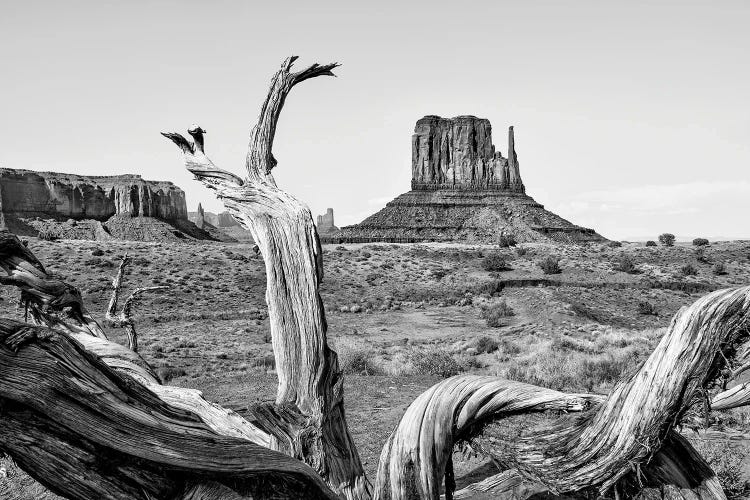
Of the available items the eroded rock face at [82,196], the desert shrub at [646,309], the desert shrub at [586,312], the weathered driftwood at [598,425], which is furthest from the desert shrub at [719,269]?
the eroded rock face at [82,196]

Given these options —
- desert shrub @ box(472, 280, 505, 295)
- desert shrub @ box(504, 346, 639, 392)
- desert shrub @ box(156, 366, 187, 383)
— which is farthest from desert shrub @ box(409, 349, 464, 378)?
desert shrub @ box(472, 280, 505, 295)

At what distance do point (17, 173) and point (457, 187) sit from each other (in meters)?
72.5

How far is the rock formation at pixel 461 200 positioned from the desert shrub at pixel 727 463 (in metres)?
71.1

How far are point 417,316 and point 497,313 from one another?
14.8 feet

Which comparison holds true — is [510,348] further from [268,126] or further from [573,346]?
[268,126]

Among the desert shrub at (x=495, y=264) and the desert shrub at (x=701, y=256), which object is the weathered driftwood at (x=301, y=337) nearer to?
the desert shrub at (x=495, y=264)

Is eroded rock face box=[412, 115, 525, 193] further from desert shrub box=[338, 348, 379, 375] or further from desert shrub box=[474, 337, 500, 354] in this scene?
desert shrub box=[338, 348, 379, 375]

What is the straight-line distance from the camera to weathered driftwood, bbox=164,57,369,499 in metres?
3.16

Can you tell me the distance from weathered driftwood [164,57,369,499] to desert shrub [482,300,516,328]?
2416 centimetres

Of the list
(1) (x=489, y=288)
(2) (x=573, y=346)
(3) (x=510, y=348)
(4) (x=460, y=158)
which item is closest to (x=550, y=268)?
(1) (x=489, y=288)

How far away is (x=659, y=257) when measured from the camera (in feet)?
172

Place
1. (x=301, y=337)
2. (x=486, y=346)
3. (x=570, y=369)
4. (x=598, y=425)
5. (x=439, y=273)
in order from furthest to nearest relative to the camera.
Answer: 1. (x=439, y=273)
2. (x=486, y=346)
3. (x=570, y=369)
4. (x=301, y=337)
5. (x=598, y=425)

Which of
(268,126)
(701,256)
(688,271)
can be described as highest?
(268,126)

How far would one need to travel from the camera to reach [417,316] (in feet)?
105
